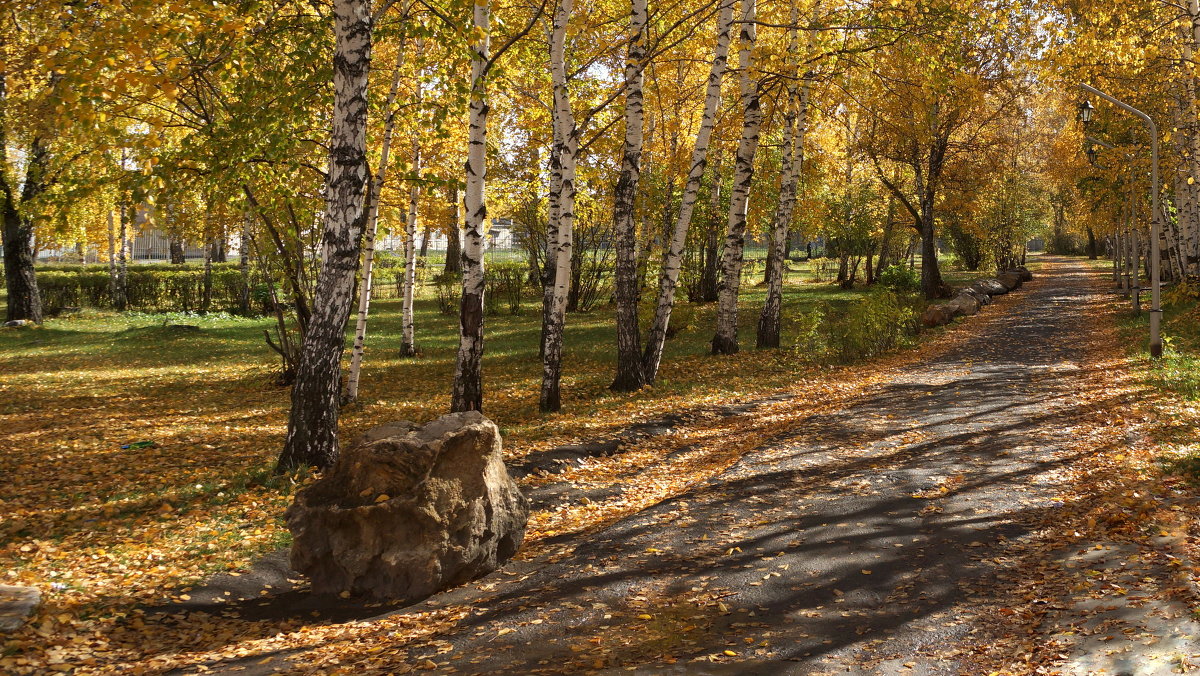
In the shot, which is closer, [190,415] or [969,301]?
[190,415]

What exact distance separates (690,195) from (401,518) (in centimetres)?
840

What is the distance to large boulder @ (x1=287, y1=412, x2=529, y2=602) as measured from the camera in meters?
6.68

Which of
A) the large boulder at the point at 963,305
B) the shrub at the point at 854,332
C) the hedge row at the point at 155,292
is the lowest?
the shrub at the point at 854,332

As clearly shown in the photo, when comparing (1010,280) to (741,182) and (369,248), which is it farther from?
(369,248)

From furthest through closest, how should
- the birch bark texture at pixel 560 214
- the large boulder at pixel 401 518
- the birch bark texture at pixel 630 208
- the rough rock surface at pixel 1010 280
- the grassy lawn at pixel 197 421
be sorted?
the rough rock surface at pixel 1010 280 → the birch bark texture at pixel 630 208 → the birch bark texture at pixel 560 214 → the grassy lawn at pixel 197 421 → the large boulder at pixel 401 518

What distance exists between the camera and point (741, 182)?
54.1 ft

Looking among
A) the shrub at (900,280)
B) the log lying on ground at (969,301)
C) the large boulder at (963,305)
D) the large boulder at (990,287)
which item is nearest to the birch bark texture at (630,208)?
the log lying on ground at (969,301)

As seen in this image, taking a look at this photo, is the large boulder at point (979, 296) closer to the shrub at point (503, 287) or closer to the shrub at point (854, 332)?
the shrub at point (854, 332)

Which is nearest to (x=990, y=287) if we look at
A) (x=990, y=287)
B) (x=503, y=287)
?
(x=990, y=287)

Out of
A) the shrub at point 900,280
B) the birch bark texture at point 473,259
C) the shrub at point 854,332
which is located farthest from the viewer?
the shrub at point 900,280

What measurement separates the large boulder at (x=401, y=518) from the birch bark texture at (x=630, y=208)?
638cm

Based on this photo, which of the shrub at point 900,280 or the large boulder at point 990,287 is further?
the shrub at point 900,280

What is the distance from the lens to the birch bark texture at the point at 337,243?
8.66 meters

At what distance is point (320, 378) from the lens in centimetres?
882
